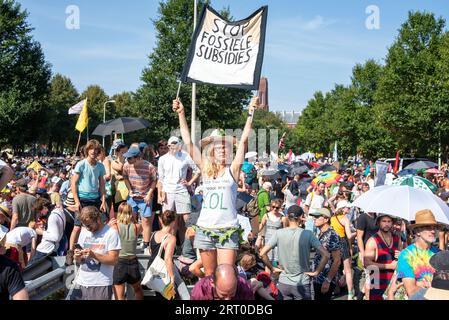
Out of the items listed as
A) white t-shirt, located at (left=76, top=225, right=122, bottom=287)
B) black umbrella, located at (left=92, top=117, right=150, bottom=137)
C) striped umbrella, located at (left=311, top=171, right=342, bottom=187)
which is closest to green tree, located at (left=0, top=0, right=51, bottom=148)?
black umbrella, located at (left=92, top=117, right=150, bottom=137)

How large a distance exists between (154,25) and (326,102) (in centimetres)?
4457

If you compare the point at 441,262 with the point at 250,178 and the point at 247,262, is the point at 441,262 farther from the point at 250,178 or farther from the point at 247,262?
the point at 250,178

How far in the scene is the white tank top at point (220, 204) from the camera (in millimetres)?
5418

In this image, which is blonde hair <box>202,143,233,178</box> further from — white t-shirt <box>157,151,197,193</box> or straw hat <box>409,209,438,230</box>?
white t-shirt <box>157,151,197,193</box>

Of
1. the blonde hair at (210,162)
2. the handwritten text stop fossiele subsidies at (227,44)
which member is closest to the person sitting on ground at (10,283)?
the blonde hair at (210,162)

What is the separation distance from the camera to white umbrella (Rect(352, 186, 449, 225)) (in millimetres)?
6289

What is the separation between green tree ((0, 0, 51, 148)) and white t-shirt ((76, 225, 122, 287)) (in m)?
38.0

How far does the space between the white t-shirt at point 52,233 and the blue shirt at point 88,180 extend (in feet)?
1.61

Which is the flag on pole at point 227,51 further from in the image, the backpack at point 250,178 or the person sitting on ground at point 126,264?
the backpack at point 250,178

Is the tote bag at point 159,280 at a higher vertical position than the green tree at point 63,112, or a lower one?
lower

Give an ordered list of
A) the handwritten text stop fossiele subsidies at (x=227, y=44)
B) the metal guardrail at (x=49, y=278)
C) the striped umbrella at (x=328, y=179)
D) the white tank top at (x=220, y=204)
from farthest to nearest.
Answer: the striped umbrella at (x=328, y=179) < the handwritten text stop fossiele subsidies at (x=227, y=44) < the white tank top at (x=220, y=204) < the metal guardrail at (x=49, y=278)

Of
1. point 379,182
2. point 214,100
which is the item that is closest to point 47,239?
point 379,182

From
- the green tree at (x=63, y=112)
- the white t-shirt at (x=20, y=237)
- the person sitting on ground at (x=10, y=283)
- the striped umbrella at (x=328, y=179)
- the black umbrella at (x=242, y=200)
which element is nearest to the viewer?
the person sitting on ground at (x=10, y=283)

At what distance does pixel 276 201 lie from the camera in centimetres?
966
